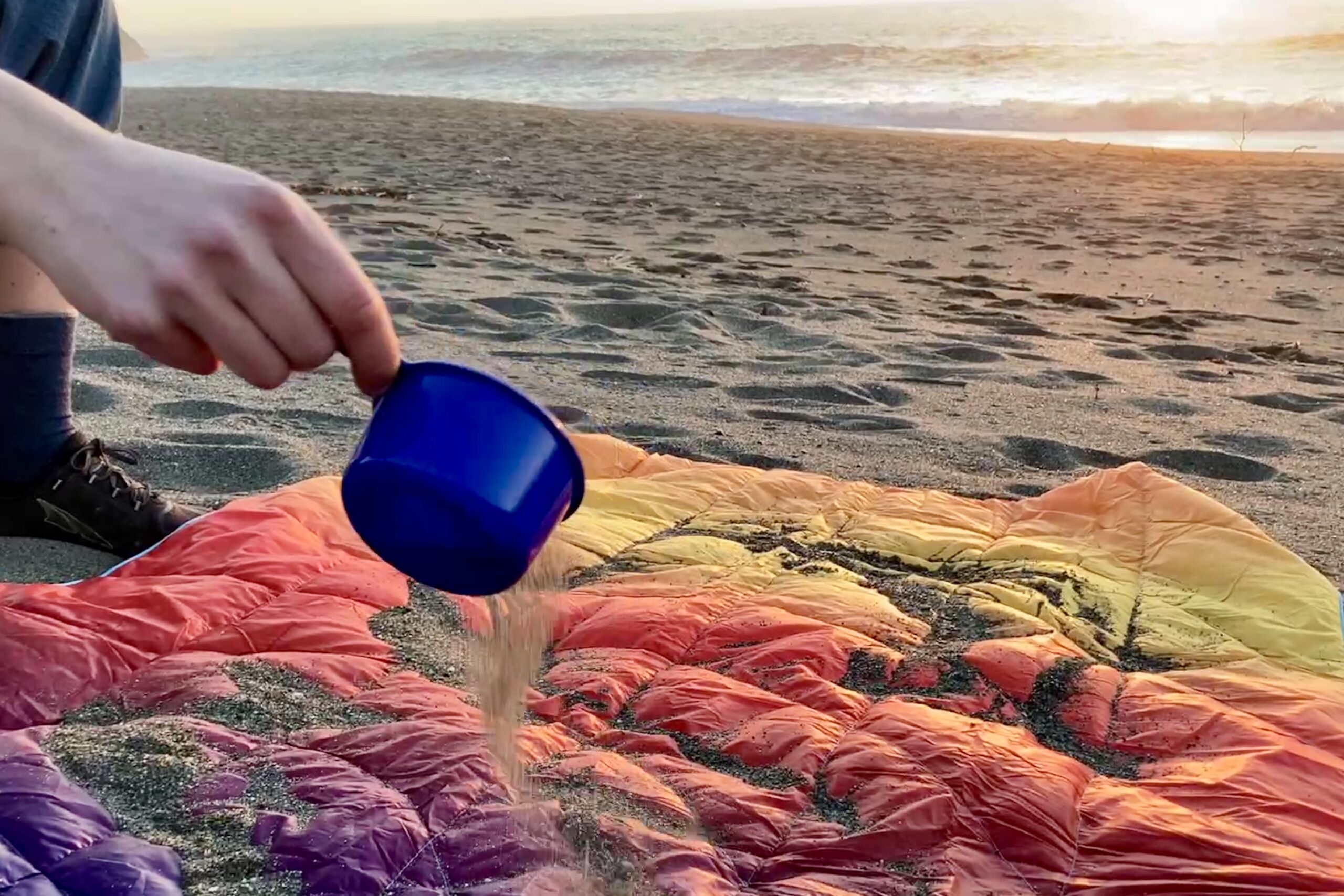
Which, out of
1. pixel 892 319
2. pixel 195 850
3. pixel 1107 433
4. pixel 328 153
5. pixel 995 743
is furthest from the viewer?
pixel 328 153

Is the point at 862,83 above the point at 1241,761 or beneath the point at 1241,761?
above

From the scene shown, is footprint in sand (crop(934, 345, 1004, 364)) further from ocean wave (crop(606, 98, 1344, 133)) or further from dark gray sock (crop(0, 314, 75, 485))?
ocean wave (crop(606, 98, 1344, 133))

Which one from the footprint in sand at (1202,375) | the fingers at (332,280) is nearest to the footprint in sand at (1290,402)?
the footprint in sand at (1202,375)

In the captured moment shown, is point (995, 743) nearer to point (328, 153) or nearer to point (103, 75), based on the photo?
point (103, 75)

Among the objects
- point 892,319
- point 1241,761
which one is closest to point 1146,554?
point 1241,761

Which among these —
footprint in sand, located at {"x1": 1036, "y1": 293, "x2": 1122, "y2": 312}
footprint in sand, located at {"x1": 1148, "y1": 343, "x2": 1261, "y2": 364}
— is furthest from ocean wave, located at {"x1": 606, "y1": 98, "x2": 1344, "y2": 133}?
footprint in sand, located at {"x1": 1148, "y1": 343, "x2": 1261, "y2": 364}

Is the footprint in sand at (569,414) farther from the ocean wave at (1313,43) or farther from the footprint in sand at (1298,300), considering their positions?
the ocean wave at (1313,43)

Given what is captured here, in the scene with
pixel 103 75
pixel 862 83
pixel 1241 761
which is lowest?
pixel 1241 761

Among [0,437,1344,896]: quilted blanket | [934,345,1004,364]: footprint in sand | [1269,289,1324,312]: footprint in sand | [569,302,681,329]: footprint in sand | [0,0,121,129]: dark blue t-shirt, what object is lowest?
[0,437,1344,896]: quilted blanket
